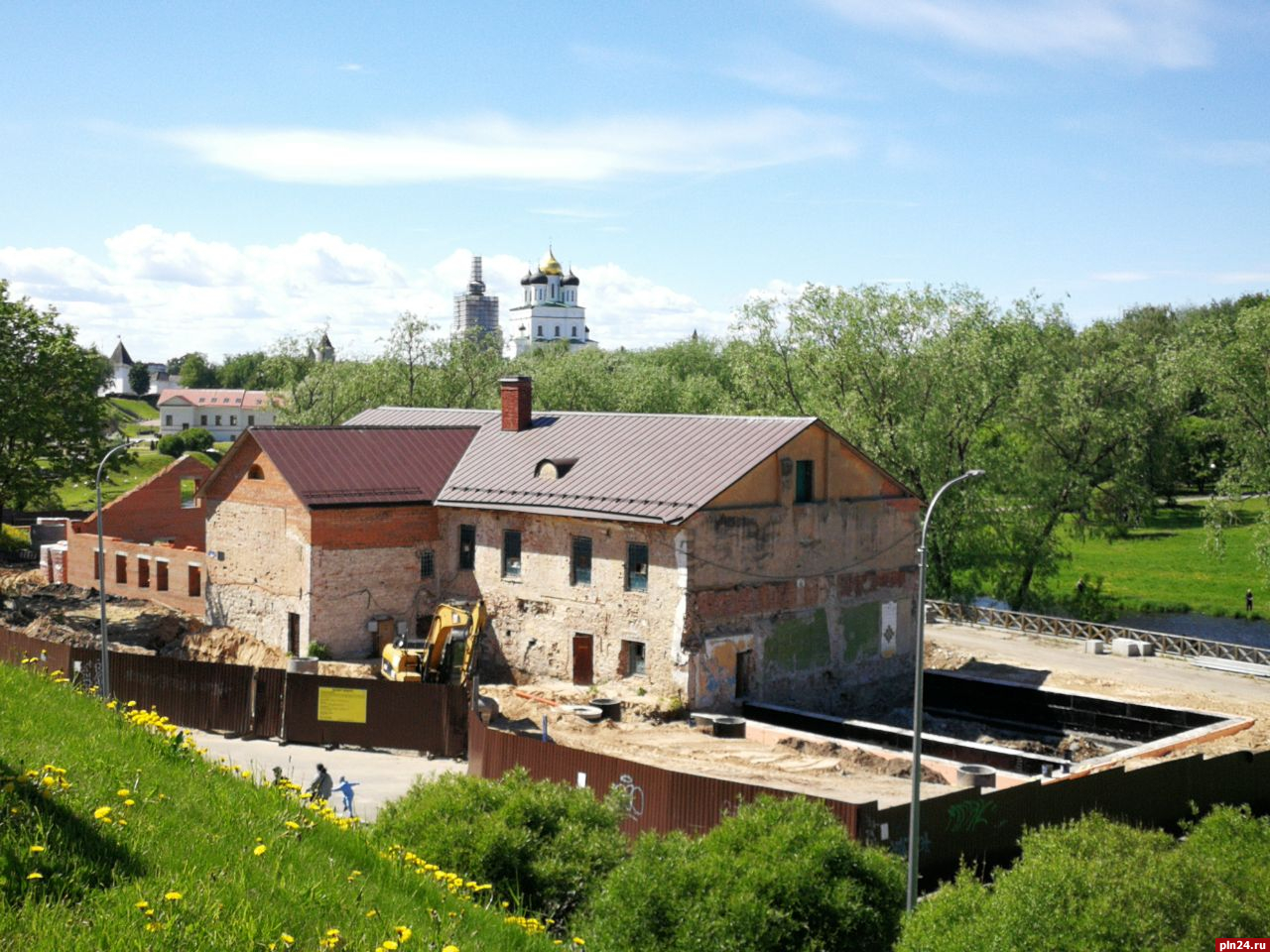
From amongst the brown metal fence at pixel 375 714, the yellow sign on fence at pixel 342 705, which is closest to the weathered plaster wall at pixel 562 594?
the brown metal fence at pixel 375 714

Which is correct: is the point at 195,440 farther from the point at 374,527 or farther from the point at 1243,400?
the point at 1243,400

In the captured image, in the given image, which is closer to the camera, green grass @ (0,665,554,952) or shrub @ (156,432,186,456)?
green grass @ (0,665,554,952)

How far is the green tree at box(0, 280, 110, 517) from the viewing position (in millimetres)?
44500

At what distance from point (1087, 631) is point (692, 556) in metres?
18.7

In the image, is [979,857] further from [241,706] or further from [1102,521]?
[1102,521]

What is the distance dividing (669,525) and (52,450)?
26.0 meters

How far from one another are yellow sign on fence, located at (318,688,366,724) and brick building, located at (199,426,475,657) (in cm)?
690

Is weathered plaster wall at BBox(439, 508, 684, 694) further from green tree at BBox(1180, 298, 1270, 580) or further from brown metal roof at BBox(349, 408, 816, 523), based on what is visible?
green tree at BBox(1180, 298, 1270, 580)

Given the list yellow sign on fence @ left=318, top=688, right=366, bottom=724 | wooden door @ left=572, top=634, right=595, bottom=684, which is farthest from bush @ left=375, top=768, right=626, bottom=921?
wooden door @ left=572, top=634, right=595, bottom=684

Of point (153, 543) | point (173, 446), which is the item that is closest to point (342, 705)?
point (153, 543)

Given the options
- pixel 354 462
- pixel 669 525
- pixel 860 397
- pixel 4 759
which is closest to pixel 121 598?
A: pixel 354 462

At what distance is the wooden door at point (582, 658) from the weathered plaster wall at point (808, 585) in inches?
143

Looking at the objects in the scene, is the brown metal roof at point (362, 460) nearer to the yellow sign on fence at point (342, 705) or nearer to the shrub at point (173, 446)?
the yellow sign on fence at point (342, 705)

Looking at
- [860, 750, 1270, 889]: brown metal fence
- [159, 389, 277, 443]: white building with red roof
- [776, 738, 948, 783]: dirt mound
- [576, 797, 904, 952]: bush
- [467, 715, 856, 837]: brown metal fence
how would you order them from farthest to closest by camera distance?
[159, 389, 277, 443]: white building with red roof → [776, 738, 948, 783]: dirt mound → [467, 715, 856, 837]: brown metal fence → [860, 750, 1270, 889]: brown metal fence → [576, 797, 904, 952]: bush
